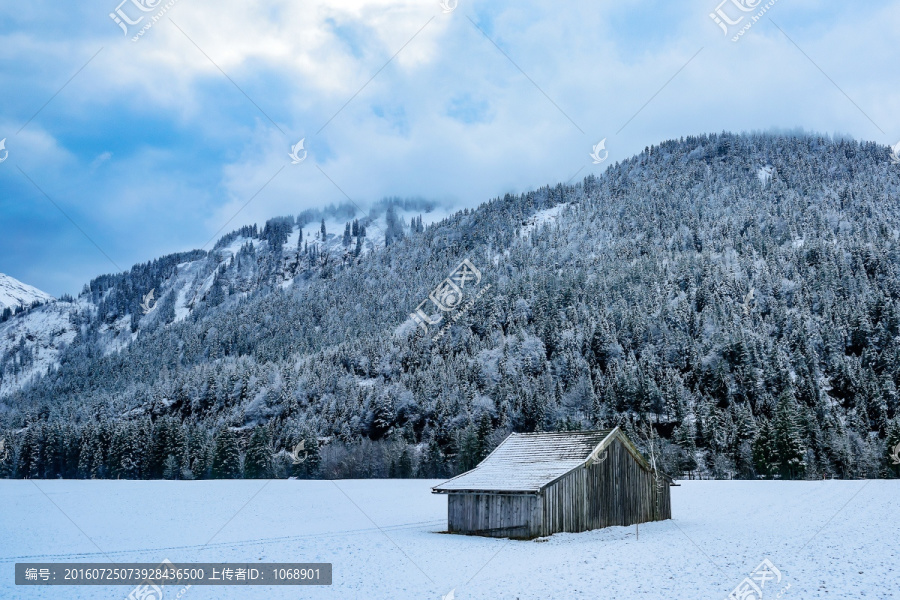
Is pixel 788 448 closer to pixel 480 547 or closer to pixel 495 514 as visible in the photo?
pixel 495 514

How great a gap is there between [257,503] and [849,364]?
4289 inches

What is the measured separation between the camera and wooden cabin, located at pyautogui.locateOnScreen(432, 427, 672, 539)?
28.2 meters

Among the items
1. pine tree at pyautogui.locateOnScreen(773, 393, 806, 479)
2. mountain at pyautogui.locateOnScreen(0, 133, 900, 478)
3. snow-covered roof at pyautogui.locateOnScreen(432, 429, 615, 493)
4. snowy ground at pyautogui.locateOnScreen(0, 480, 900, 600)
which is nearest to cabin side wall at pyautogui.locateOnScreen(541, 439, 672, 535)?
snow-covered roof at pyautogui.locateOnScreen(432, 429, 615, 493)

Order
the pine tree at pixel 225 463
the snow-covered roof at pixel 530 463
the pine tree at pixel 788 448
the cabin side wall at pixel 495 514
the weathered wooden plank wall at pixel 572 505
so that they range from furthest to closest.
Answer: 1. the pine tree at pixel 225 463
2. the pine tree at pixel 788 448
3. the snow-covered roof at pixel 530 463
4. the weathered wooden plank wall at pixel 572 505
5. the cabin side wall at pixel 495 514

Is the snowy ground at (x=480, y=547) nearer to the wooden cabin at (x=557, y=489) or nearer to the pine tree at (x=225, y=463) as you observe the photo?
the wooden cabin at (x=557, y=489)

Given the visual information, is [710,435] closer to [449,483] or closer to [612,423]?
[612,423]

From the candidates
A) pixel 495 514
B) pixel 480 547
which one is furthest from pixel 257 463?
pixel 480 547

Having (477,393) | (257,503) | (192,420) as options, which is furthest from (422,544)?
(192,420)

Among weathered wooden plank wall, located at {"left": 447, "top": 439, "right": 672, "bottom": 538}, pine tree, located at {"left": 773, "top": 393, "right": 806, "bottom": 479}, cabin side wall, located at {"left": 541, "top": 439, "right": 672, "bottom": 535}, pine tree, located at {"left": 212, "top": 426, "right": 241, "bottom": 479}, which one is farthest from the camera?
pine tree, located at {"left": 212, "top": 426, "right": 241, "bottom": 479}

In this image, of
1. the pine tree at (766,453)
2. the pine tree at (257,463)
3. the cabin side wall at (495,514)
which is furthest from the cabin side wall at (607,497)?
the pine tree at (257,463)

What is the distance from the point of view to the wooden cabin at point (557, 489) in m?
28.2

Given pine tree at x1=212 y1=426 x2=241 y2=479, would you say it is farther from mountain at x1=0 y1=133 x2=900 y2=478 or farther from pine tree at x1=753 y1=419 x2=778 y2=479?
pine tree at x1=753 y1=419 x2=778 y2=479

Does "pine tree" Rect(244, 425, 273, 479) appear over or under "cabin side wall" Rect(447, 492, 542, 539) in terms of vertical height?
under

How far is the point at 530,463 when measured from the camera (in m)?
31.7
